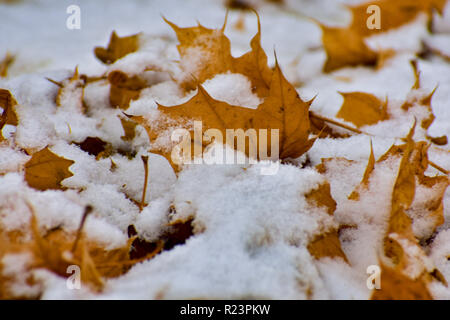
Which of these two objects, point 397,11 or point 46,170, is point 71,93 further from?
point 397,11

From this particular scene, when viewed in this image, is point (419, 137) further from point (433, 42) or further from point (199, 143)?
point (433, 42)

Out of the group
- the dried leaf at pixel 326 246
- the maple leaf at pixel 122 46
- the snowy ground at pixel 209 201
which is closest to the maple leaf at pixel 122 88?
the snowy ground at pixel 209 201

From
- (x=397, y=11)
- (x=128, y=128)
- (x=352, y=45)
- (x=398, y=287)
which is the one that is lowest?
(x=398, y=287)

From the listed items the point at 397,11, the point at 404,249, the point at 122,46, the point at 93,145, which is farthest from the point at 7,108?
the point at 397,11

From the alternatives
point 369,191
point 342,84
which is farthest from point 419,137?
point 342,84
